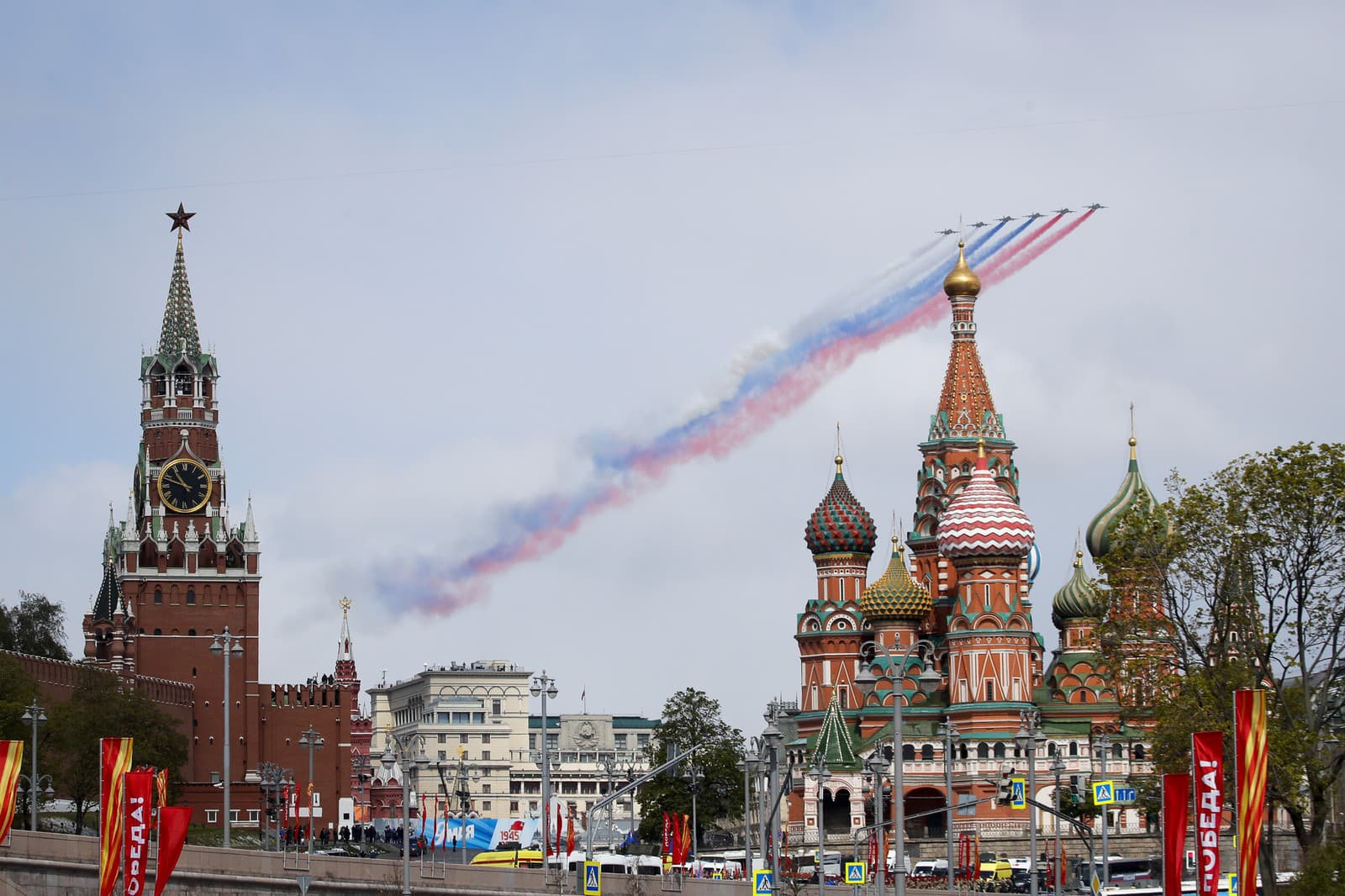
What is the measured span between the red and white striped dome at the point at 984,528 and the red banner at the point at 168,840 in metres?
85.7

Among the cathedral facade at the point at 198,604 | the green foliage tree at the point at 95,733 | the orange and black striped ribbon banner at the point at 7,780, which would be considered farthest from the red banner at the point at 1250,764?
the cathedral facade at the point at 198,604

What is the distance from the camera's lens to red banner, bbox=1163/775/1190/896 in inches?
2064

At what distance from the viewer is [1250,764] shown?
50.3 metres

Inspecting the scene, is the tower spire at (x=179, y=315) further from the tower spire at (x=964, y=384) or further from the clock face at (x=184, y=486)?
the tower spire at (x=964, y=384)

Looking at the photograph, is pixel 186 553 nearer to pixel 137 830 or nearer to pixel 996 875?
pixel 996 875

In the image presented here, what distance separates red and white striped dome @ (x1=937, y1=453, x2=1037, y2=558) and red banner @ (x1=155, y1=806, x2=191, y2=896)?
8570 cm

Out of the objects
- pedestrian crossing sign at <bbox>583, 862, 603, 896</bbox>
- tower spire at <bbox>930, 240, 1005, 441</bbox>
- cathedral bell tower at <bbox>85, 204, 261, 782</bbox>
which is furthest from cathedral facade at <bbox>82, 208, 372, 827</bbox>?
pedestrian crossing sign at <bbox>583, 862, 603, 896</bbox>

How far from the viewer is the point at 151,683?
16138 centimetres

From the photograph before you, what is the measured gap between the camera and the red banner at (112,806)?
61469 mm

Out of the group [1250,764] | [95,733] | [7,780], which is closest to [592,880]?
[7,780]

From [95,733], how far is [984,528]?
5449 centimetres

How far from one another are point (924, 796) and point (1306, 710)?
79.4 metres

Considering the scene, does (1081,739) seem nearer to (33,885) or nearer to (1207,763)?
(33,885)

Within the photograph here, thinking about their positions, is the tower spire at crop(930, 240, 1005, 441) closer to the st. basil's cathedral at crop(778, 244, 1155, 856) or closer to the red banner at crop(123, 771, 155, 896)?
the st. basil's cathedral at crop(778, 244, 1155, 856)
